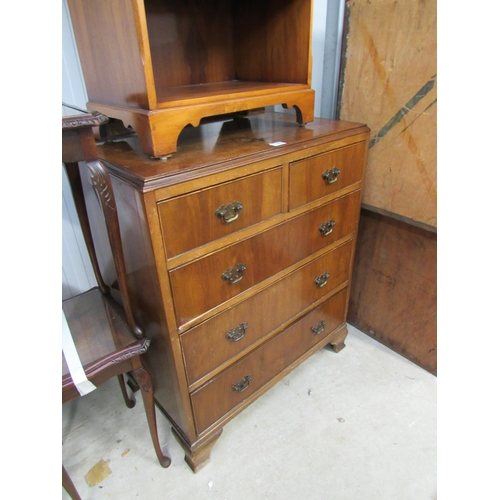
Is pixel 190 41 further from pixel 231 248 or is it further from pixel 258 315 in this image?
pixel 258 315

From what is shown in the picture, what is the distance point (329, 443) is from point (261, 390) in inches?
13.0

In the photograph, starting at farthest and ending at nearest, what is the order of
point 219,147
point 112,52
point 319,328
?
1. point 319,328
2. point 219,147
3. point 112,52

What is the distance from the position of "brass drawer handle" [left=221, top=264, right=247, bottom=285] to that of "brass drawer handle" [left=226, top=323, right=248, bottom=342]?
Result: 19 cm

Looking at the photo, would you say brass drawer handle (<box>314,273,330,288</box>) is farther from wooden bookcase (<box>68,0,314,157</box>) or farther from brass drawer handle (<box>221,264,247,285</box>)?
wooden bookcase (<box>68,0,314,157</box>)

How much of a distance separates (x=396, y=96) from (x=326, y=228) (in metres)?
0.55

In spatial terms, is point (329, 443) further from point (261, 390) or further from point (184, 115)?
point (184, 115)

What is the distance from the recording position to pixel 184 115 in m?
0.97

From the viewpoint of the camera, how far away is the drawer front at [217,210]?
0.91 m

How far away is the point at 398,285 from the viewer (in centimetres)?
169

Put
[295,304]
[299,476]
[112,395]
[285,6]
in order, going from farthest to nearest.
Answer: [112,395], [295,304], [299,476], [285,6]

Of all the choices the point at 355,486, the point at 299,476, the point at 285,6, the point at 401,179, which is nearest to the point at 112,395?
the point at 299,476

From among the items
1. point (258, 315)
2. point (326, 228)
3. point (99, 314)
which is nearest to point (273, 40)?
point (326, 228)

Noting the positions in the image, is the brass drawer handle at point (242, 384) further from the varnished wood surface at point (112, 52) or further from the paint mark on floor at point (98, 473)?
the varnished wood surface at point (112, 52)

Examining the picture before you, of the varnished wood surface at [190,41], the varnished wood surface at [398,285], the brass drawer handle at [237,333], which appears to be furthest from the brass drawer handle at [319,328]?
the varnished wood surface at [190,41]
